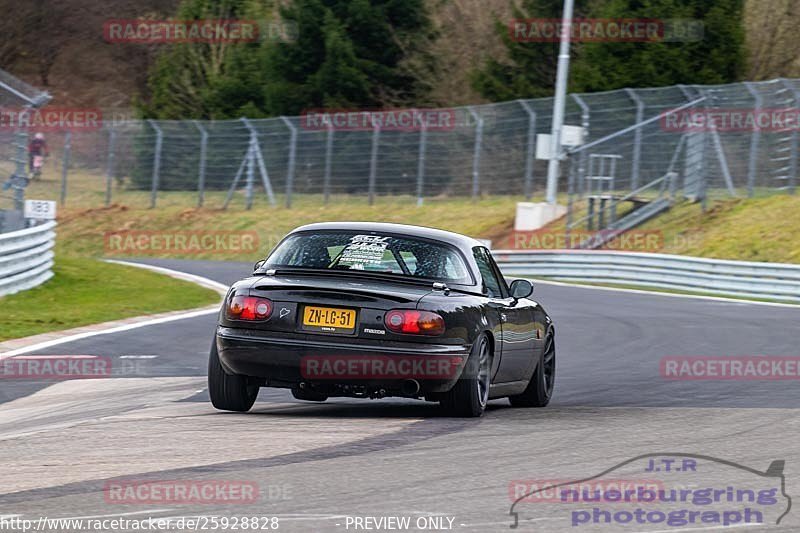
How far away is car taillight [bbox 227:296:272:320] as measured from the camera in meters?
8.95

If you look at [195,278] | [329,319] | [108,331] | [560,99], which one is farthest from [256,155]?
[329,319]

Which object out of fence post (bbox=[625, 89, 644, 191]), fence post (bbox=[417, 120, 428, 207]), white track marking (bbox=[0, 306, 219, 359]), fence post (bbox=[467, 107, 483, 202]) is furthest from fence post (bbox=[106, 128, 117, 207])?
white track marking (bbox=[0, 306, 219, 359])

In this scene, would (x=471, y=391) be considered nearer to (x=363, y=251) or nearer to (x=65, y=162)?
(x=363, y=251)

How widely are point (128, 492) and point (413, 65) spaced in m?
43.0

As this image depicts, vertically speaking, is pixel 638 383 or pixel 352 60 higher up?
pixel 352 60

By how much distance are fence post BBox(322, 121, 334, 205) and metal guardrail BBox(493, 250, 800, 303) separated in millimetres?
9287

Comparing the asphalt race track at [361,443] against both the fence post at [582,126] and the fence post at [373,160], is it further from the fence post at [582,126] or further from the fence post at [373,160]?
the fence post at [373,160]

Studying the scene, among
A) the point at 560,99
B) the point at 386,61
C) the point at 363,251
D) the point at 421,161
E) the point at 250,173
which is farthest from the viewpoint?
the point at 386,61

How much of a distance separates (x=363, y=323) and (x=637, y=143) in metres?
24.6

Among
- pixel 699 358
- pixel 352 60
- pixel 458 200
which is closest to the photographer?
pixel 699 358

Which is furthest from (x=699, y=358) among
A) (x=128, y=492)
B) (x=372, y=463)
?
(x=128, y=492)

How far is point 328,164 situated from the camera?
39.2 metres

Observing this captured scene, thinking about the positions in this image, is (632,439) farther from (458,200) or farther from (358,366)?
(458,200)

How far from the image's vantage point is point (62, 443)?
7.90 metres
